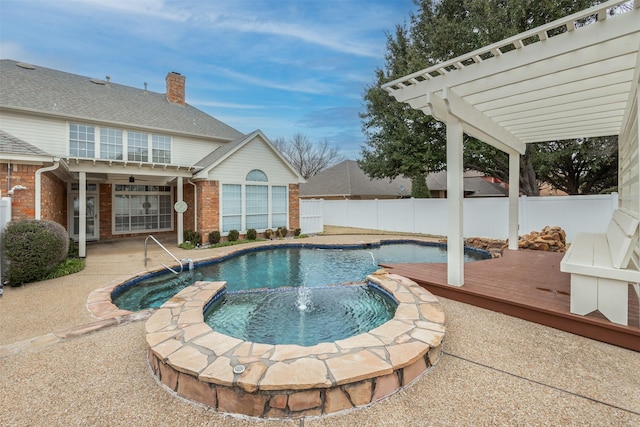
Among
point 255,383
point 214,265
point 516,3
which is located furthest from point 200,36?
point 255,383

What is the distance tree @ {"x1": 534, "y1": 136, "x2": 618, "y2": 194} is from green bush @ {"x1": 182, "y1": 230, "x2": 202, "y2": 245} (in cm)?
1500

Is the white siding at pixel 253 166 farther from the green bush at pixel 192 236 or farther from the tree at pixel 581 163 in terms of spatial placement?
the tree at pixel 581 163

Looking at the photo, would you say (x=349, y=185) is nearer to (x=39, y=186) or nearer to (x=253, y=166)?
(x=253, y=166)

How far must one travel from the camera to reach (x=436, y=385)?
101 inches

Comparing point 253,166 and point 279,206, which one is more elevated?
point 253,166

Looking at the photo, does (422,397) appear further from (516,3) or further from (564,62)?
(516,3)

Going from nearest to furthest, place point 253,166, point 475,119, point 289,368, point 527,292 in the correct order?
point 289,368 → point 527,292 → point 475,119 → point 253,166

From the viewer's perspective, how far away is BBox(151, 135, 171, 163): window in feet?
40.9

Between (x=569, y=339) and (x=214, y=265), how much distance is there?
26.4 ft

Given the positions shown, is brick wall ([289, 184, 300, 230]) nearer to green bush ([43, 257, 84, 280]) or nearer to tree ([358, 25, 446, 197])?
tree ([358, 25, 446, 197])

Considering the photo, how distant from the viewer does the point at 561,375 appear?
2.70 m

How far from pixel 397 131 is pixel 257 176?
23.8 ft

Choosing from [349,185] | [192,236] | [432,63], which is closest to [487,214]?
[432,63]

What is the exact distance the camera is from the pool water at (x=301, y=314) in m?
3.88
